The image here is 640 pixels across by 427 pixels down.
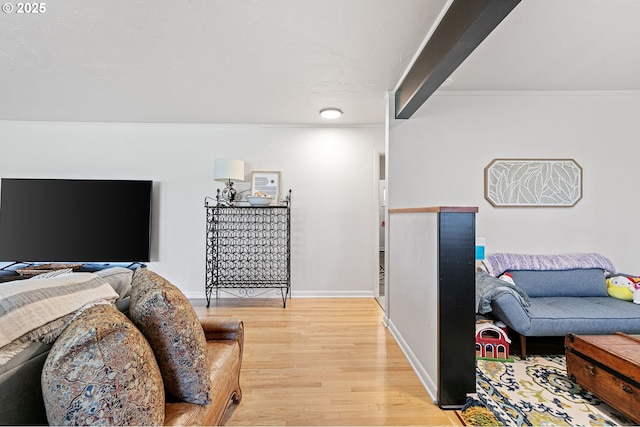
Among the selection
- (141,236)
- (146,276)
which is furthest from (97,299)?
(141,236)

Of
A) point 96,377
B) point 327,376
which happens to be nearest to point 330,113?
point 327,376

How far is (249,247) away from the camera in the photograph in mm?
3910

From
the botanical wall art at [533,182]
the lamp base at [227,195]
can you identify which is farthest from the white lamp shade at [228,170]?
the botanical wall art at [533,182]

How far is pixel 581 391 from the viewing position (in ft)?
6.04

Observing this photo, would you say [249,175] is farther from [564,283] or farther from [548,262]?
[564,283]

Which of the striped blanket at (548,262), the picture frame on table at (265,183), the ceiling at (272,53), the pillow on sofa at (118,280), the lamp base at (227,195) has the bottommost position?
the striped blanket at (548,262)

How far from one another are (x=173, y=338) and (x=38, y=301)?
40 cm

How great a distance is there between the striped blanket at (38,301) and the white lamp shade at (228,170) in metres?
2.69

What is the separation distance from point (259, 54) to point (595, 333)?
3.38 metres

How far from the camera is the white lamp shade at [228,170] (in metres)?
3.66

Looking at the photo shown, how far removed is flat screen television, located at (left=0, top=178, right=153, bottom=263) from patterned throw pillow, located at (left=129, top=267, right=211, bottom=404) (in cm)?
313

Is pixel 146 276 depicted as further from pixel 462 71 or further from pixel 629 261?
pixel 629 261

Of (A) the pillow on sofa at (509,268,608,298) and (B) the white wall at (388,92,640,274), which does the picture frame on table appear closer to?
(B) the white wall at (388,92,640,274)

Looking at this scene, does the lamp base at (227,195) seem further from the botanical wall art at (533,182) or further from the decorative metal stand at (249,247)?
the botanical wall art at (533,182)
